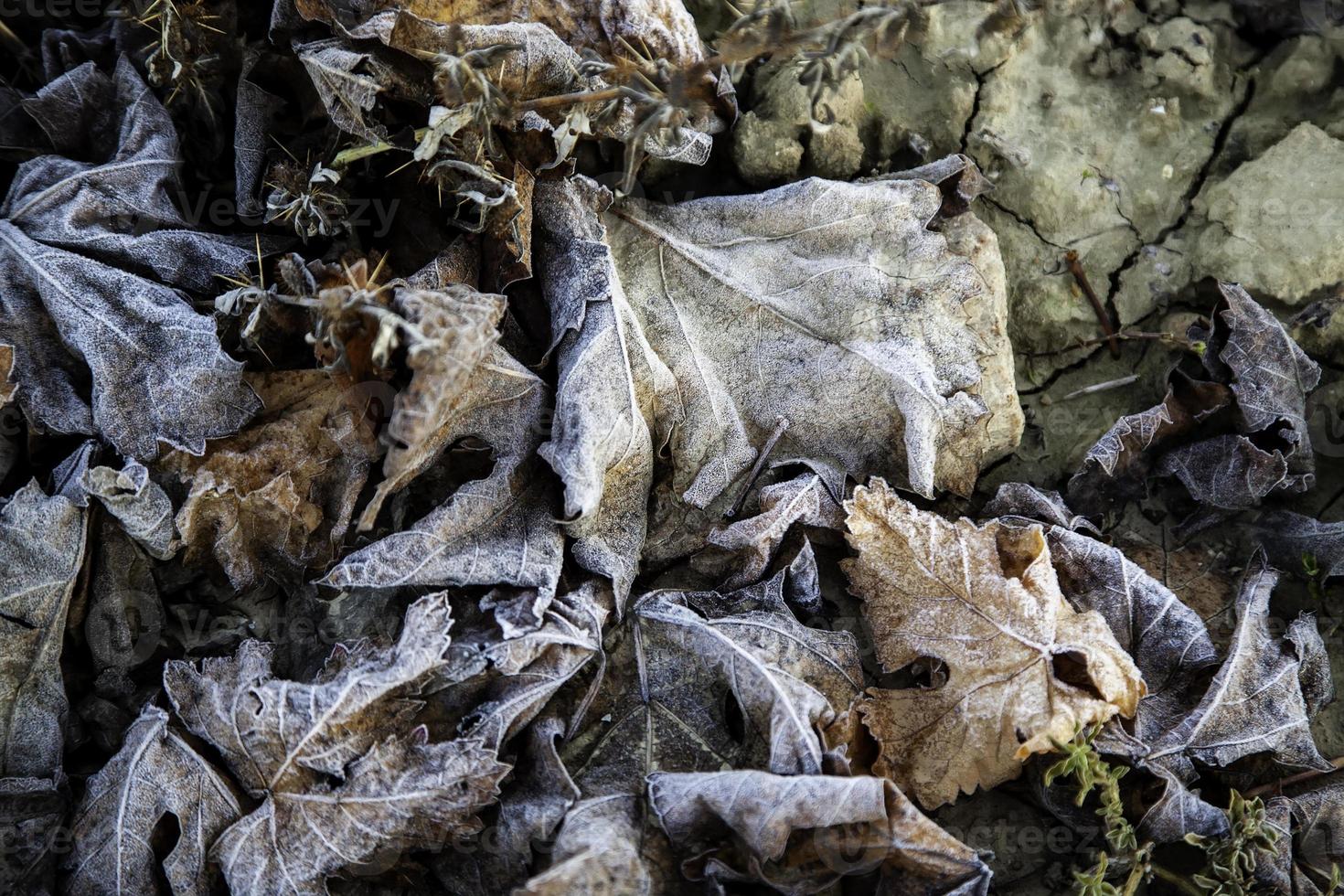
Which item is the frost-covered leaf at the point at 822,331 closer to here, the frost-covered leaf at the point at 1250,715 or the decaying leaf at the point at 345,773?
the frost-covered leaf at the point at 1250,715

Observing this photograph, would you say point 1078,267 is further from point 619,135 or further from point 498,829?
point 498,829

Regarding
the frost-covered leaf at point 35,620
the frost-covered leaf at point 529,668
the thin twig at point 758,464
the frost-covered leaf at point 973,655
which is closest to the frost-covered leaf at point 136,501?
the frost-covered leaf at point 35,620

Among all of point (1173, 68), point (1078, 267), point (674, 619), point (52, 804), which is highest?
point (1173, 68)

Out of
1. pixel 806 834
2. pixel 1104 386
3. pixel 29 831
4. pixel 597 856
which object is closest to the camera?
pixel 597 856

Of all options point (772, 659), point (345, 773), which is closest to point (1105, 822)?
point (772, 659)

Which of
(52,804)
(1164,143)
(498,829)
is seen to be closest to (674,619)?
(498,829)

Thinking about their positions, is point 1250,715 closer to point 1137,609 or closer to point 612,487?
point 1137,609

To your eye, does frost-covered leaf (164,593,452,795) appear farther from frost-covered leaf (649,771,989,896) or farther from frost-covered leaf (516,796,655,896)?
frost-covered leaf (649,771,989,896)
